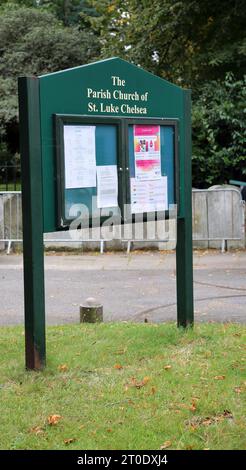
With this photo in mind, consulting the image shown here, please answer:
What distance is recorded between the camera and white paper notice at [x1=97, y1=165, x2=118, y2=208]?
552 cm

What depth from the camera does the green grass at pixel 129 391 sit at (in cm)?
391

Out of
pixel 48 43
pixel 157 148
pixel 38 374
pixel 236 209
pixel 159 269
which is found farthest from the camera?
pixel 48 43

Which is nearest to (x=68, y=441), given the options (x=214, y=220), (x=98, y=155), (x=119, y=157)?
(x=98, y=155)

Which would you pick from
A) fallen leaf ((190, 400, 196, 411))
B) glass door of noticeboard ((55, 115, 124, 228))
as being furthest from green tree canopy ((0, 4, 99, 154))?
fallen leaf ((190, 400, 196, 411))

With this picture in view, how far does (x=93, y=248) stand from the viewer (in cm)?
1298

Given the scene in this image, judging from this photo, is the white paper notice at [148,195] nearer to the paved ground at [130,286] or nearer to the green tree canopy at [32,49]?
the paved ground at [130,286]

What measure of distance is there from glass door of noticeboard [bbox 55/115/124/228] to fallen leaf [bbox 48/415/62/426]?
1569mm

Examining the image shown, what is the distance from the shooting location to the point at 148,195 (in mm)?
5918

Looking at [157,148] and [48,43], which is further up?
[48,43]

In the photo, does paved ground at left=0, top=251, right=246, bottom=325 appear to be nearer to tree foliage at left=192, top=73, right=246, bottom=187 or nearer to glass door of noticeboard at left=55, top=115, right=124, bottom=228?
glass door of noticeboard at left=55, top=115, right=124, bottom=228
